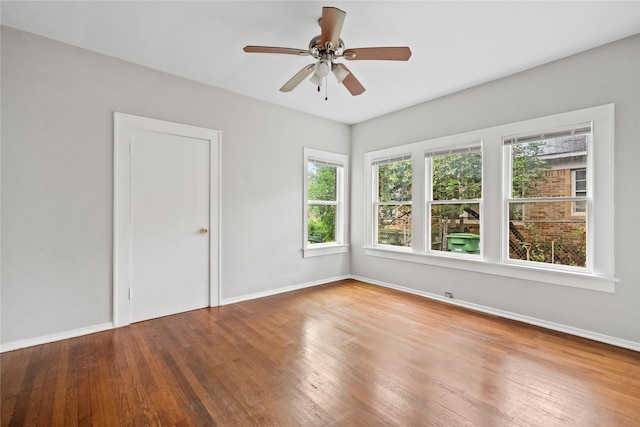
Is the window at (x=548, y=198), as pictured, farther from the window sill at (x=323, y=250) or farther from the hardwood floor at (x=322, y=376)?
the window sill at (x=323, y=250)

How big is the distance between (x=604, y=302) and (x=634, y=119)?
1.67 metres

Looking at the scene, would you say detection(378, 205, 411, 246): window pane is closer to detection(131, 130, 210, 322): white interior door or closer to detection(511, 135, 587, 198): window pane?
detection(511, 135, 587, 198): window pane

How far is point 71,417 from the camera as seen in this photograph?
1.71 m

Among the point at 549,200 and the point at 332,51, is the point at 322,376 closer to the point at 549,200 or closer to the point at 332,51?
the point at 332,51

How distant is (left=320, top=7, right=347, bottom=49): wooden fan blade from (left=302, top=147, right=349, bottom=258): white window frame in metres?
2.39

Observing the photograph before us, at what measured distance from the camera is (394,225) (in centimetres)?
469

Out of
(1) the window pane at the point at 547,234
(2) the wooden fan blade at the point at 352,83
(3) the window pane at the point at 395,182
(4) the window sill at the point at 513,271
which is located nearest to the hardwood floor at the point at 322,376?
(4) the window sill at the point at 513,271

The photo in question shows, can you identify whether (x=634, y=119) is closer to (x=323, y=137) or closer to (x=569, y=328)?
(x=569, y=328)

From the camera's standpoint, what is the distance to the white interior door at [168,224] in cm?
315

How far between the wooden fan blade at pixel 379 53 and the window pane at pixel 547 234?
227 cm

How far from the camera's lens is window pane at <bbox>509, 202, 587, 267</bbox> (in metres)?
2.95

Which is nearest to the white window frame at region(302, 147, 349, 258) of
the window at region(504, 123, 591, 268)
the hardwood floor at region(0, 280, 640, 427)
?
the hardwood floor at region(0, 280, 640, 427)

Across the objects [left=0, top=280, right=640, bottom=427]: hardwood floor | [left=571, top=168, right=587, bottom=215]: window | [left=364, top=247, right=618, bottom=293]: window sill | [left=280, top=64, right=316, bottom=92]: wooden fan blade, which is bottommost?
[left=0, top=280, right=640, bottom=427]: hardwood floor

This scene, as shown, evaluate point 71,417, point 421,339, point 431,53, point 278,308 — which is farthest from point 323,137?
point 71,417
